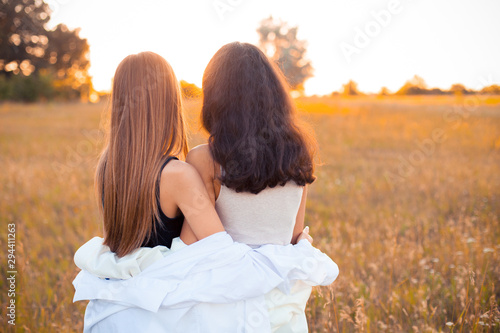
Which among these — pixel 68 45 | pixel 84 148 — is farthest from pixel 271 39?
pixel 84 148

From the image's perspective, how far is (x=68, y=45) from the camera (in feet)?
108

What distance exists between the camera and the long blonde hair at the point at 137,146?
1.76 metres

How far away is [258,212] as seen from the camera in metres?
1.83

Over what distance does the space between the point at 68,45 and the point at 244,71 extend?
1445 inches

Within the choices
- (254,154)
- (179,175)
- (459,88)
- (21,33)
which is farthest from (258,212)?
(459,88)

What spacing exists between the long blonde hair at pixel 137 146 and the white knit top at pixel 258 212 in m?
0.35

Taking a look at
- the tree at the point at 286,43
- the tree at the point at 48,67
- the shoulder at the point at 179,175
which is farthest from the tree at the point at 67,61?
the shoulder at the point at 179,175

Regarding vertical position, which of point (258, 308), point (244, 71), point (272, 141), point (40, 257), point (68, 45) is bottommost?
point (40, 257)

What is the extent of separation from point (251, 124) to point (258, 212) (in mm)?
451

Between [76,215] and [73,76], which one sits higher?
[73,76]

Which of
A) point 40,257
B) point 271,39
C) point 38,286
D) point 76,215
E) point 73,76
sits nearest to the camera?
point 38,286

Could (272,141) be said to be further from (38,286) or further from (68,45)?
(68,45)

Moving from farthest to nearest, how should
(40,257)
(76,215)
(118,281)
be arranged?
1. (76,215)
2. (40,257)
3. (118,281)

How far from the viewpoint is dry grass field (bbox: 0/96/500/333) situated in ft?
8.67
